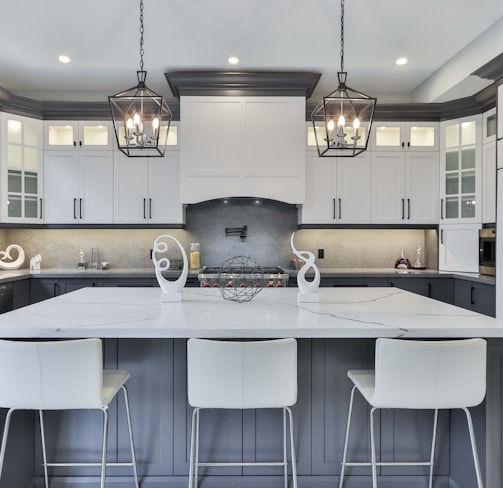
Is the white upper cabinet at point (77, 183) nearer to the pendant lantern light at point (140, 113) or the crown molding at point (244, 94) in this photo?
the crown molding at point (244, 94)

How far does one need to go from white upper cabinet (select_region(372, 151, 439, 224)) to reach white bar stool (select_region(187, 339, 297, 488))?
314cm

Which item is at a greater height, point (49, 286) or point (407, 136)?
point (407, 136)

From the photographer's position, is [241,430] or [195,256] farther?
[195,256]

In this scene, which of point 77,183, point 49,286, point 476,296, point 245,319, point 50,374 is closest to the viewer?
point 50,374

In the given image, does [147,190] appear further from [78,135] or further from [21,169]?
[21,169]

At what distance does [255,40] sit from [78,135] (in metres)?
2.11

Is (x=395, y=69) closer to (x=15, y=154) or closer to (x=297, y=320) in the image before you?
(x=297, y=320)

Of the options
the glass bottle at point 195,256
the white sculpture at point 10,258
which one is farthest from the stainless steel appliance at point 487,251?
the white sculpture at point 10,258

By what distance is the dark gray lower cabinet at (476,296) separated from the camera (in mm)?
3424

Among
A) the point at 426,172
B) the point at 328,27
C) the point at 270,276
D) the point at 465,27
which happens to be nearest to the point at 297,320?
the point at 270,276

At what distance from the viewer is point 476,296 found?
3643mm

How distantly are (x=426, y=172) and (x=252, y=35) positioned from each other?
2.28m

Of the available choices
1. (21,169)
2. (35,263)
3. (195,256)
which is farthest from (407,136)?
(35,263)

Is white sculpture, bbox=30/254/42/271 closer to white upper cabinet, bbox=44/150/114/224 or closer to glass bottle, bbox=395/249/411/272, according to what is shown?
white upper cabinet, bbox=44/150/114/224
